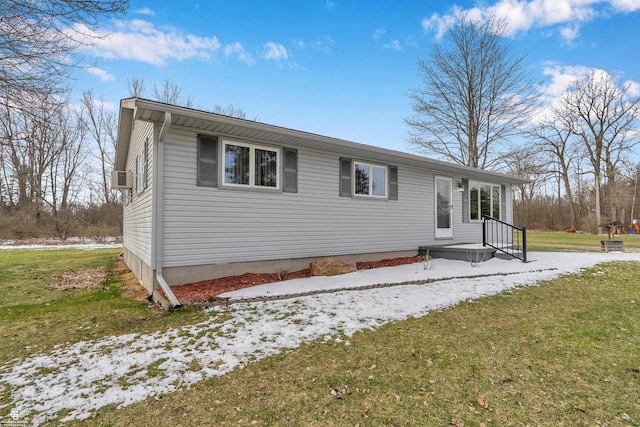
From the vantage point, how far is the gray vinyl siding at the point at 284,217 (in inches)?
221

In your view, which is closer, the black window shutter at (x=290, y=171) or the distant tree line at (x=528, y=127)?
the black window shutter at (x=290, y=171)

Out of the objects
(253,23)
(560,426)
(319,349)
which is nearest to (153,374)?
(319,349)

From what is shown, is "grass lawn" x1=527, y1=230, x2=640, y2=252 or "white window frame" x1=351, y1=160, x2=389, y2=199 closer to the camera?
"white window frame" x1=351, y1=160, x2=389, y2=199

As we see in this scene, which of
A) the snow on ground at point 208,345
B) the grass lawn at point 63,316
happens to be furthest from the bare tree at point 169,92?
the snow on ground at point 208,345

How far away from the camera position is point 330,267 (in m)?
6.88

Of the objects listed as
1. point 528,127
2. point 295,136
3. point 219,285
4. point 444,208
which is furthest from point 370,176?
point 528,127

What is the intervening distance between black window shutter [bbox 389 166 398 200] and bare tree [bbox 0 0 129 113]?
6730 mm

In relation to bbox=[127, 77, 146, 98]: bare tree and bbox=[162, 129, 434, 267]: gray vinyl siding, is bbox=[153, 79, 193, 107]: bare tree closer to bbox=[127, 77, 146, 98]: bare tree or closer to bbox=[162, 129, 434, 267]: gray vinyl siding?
bbox=[127, 77, 146, 98]: bare tree

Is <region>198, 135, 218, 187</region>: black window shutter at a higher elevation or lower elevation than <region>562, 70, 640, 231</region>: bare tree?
lower

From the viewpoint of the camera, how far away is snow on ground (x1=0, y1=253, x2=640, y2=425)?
8.03 feet

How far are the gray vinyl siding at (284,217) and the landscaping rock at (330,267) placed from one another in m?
0.45

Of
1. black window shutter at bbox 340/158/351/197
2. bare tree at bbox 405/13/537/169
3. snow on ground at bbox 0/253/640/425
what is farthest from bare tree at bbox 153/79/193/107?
snow on ground at bbox 0/253/640/425

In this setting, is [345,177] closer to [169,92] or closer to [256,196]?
[256,196]

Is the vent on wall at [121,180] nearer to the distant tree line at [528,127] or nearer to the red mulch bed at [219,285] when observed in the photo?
the red mulch bed at [219,285]
